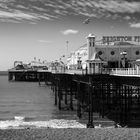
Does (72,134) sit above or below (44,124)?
above

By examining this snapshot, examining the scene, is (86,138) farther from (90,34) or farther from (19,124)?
(90,34)

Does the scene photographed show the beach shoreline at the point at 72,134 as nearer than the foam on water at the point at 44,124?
Yes

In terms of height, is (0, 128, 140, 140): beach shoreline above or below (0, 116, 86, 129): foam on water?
above

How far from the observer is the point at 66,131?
26.3 m

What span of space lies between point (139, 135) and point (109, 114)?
85.0 ft

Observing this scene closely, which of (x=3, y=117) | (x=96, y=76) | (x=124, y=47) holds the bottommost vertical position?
(x=3, y=117)

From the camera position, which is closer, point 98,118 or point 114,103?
point 98,118

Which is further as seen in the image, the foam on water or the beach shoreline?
the foam on water

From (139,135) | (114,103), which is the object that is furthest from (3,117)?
→ (139,135)

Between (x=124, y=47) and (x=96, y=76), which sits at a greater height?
(x=124, y=47)

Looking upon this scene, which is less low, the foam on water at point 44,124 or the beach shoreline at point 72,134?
the beach shoreline at point 72,134

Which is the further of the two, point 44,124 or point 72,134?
point 44,124

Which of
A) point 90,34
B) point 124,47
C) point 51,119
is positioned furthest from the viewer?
point 124,47

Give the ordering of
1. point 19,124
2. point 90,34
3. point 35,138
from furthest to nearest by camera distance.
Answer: point 90,34, point 19,124, point 35,138
